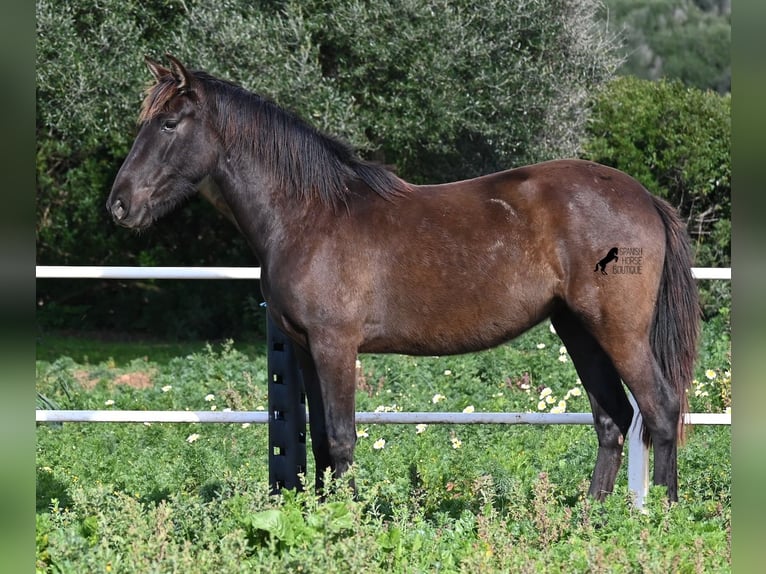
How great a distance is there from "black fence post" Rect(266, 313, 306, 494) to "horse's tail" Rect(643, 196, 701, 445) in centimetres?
173

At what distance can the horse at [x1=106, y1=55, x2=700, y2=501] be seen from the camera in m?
4.29

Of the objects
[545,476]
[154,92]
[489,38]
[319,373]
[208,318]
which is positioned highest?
[489,38]

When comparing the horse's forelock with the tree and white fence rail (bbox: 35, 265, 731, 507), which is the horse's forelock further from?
the tree

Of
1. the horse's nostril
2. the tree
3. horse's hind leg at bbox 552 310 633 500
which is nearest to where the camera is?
the horse's nostril

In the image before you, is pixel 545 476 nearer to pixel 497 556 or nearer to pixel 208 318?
pixel 497 556

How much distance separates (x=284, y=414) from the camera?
460 centimetres

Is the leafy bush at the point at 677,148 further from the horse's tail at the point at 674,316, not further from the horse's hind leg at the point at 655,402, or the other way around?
the horse's hind leg at the point at 655,402

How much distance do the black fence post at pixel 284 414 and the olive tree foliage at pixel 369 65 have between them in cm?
540

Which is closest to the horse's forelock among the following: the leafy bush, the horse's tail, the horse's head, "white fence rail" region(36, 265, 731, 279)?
the horse's head

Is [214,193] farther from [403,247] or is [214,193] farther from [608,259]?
[608,259]

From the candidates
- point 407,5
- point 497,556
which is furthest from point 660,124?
point 497,556
